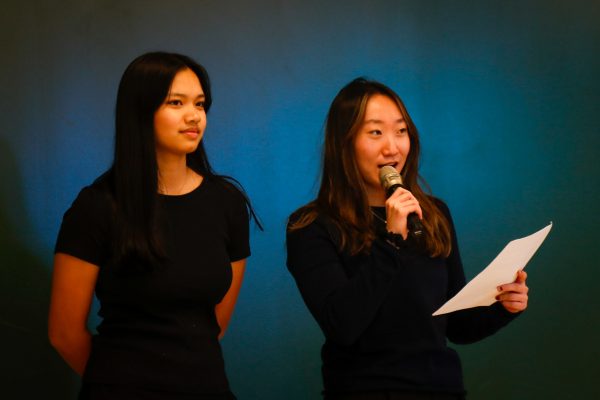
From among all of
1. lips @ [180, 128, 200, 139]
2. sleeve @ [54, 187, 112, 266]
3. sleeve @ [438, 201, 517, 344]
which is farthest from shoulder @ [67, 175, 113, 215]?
sleeve @ [438, 201, 517, 344]

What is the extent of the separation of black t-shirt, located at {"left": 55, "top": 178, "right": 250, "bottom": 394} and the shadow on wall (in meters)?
0.79

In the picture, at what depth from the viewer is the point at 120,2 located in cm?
275

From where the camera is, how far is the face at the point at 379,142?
202 centimetres

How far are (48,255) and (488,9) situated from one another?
6.16ft

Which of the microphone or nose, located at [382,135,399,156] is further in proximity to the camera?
nose, located at [382,135,399,156]

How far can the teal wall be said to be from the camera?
2.66 m

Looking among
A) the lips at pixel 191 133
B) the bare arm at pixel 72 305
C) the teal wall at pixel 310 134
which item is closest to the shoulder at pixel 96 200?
the bare arm at pixel 72 305

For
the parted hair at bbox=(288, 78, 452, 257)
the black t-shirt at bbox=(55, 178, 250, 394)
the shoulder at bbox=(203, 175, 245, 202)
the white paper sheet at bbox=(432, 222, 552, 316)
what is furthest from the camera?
the shoulder at bbox=(203, 175, 245, 202)

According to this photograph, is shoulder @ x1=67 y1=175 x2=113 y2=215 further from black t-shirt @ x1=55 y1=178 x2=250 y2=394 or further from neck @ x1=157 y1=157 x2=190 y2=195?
neck @ x1=157 y1=157 x2=190 y2=195

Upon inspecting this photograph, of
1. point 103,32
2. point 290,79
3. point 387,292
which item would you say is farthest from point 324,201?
point 103,32

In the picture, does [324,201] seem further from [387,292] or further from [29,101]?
[29,101]

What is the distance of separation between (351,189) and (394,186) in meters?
0.17

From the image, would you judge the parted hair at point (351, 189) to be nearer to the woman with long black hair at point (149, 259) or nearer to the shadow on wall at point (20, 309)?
the woman with long black hair at point (149, 259)

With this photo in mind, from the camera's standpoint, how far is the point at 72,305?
1944 millimetres
